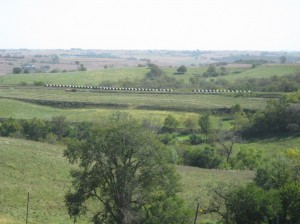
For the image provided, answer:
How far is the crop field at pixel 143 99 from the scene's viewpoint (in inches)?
3905

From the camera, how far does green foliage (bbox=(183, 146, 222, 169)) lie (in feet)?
197

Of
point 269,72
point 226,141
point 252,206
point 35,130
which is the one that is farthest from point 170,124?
point 269,72

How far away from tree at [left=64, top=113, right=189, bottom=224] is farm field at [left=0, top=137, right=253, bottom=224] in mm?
4886

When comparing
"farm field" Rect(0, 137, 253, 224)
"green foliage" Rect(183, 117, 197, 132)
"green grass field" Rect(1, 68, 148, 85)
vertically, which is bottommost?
"green grass field" Rect(1, 68, 148, 85)

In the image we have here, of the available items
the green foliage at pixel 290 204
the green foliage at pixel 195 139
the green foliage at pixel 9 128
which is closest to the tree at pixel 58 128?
the green foliage at pixel 9 128

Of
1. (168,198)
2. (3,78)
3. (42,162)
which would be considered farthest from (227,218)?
(3,78)

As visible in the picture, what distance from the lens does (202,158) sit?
2373 inches

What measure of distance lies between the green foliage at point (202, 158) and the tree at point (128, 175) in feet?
113

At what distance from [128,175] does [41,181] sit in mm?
20685

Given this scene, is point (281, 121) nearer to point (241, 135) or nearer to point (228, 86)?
point (241, 135)

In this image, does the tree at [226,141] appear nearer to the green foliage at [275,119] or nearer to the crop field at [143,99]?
the green foliage at [275,119]

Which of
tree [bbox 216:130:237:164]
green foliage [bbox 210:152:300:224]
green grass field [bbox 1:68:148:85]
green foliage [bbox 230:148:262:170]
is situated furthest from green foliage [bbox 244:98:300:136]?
green grass field [bbox 1:68:148:85]

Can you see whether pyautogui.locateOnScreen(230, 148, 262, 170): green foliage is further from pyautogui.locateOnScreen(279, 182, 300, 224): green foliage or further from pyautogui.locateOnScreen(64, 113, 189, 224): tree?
pyautogui.locateOnScreen(64, 113, 189, 224): tree

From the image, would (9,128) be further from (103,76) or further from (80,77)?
(103,76)
